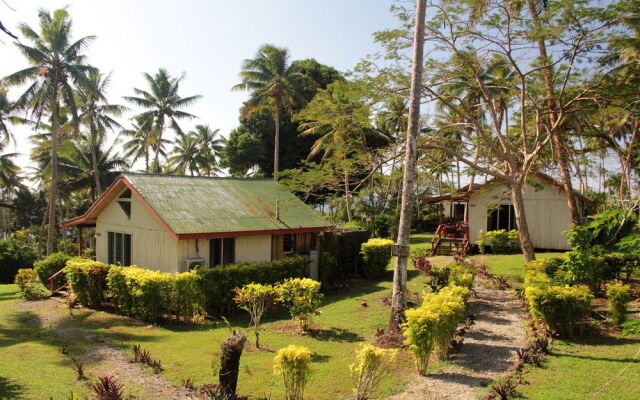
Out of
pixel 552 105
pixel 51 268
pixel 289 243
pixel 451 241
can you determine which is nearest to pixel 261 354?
pixel 289 243

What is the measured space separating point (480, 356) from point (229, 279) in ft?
25.2

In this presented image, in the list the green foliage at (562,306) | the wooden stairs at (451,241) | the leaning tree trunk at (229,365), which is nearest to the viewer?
the leaning tree trunk at (229,365)

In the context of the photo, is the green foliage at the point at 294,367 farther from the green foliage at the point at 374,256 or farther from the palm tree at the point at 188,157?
the palm tree at the point at 188,157

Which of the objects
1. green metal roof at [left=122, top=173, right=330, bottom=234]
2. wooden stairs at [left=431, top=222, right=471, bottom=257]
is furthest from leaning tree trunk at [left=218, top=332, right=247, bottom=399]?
wooden stairs at [left=431, top=222, right=471, bottom=257]

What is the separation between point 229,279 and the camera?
45.9 ft

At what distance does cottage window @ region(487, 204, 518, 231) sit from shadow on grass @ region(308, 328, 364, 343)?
17057mm

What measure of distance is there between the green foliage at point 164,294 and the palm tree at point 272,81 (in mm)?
22652

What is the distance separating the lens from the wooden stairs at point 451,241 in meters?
24.1

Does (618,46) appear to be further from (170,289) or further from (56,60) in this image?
(56,60)

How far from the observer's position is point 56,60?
2859cm

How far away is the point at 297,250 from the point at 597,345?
1095cm

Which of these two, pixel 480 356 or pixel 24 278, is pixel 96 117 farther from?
pixel 480 356

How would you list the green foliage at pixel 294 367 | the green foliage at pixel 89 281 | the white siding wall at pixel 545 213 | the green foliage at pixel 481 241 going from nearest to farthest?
1. the green foliage at pixel 294 367
2. the green foliage at pixel 89 281
3. the white siding wall at pixel 545 213
4. the green foliage at pixel 481 241

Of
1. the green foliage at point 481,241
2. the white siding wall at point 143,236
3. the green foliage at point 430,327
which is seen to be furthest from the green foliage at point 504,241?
the white siding wall at point 143,236
